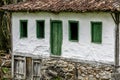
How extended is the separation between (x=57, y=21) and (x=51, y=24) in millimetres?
530

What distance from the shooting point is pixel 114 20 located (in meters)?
21.1

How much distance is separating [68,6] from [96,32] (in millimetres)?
1852

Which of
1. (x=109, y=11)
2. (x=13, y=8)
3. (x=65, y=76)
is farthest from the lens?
(x=13, y=8)

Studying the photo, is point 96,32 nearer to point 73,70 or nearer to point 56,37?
point 73,70

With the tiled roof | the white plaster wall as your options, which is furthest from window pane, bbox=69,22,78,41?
the tiled roof

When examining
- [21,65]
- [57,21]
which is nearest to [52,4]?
[57,21]

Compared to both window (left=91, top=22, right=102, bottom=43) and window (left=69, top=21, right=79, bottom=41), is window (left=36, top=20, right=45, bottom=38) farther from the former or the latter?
window (left=91, top=22, right=102, bottom=43)

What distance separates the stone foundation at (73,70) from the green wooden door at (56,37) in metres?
0.49

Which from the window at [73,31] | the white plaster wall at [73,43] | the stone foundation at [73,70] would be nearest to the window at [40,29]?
the white plaster wall at [73,43]

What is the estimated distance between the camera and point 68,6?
23.1m

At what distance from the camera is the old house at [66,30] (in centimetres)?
2152

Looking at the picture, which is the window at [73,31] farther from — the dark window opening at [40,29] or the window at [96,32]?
the dark window opening at [40,29]

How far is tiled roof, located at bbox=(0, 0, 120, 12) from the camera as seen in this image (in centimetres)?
2112

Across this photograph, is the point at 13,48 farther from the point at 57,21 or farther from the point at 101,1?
the point at 101,1
